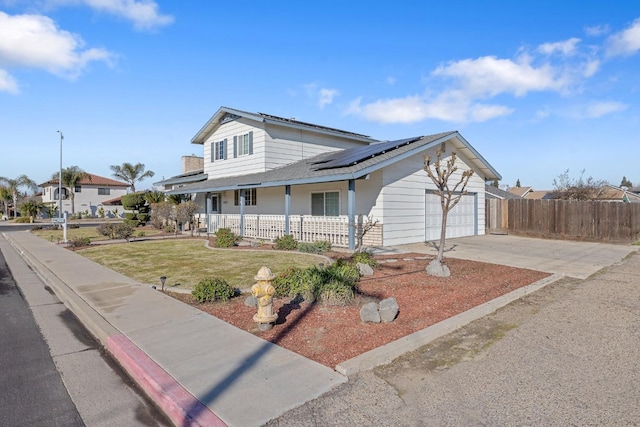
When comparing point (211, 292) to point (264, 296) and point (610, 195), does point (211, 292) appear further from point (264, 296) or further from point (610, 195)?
point (610, 195)

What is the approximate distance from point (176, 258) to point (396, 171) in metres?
8.75

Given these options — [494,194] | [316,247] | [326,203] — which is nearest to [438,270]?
[316,247]

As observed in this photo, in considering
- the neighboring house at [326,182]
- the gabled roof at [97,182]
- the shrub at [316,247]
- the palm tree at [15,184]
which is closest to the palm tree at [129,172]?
the gabled roof at [97,182]

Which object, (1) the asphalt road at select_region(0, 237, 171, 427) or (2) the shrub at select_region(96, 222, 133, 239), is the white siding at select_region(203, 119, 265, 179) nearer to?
(2) the shrub at select_region(96, 222, 133, 239)

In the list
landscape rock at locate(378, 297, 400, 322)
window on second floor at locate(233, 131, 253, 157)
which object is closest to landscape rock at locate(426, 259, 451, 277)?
landscape rock at locate(378, 297, 400, 322)

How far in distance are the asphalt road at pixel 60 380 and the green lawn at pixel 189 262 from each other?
267cm

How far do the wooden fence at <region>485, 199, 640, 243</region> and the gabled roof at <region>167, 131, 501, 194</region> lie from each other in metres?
2.03

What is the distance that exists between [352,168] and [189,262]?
610 cm

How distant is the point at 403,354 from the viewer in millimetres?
4547

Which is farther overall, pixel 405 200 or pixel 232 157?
pixel 232 157

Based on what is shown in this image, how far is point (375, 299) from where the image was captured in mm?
6738

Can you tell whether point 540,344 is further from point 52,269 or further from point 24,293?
point 52,269

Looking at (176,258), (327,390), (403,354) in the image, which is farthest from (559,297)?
(176,258)

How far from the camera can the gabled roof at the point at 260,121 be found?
730 inches
